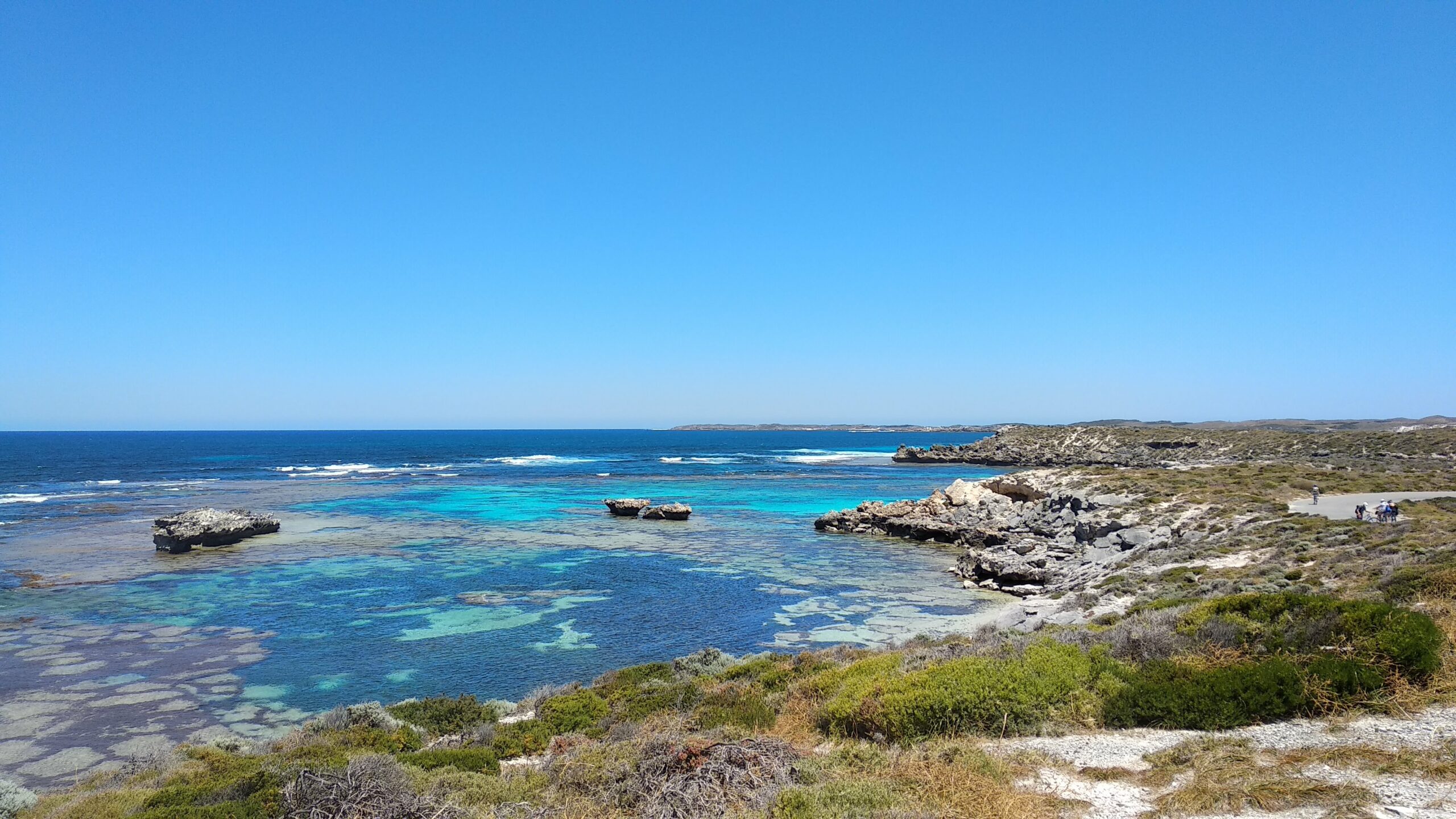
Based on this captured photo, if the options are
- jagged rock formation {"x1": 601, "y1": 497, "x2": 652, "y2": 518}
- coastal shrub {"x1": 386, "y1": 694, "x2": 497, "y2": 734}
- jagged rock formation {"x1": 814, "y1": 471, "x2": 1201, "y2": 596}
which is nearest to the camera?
coastal shrub {"x1": 386, "y1": 694, "x2": 497, "y2": 734}

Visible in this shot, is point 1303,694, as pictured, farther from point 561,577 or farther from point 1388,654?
point 561,577

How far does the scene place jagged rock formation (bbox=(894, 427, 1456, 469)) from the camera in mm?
57656

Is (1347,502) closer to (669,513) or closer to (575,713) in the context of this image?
(575,713)

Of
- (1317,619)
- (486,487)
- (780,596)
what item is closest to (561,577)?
(780,596)

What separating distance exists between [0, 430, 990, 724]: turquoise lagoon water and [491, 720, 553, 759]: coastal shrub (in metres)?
4.48

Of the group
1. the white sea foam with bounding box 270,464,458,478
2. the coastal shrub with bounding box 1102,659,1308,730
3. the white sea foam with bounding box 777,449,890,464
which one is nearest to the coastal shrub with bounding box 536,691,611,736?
the coastal shrub with bounding box 1102,659,1308,730

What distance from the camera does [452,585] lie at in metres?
26.7

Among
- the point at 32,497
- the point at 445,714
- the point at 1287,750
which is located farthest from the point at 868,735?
the point at 32,497

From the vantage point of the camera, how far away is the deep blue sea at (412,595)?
1692cm

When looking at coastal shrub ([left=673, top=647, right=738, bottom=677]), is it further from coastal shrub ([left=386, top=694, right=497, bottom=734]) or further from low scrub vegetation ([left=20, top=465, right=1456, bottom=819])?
coastal shrub ([left=386, top=694, right=497, bottom=734])

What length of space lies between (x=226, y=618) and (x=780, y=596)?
1715 cm

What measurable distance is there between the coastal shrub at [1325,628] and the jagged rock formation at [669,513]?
116ft

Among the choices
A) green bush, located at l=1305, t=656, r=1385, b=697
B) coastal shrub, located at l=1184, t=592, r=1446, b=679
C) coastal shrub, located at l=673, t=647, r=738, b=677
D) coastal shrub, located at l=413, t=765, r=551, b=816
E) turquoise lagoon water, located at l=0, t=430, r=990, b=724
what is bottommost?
turquoise lagoon water, located at l=0, t=430, r=990, b=724

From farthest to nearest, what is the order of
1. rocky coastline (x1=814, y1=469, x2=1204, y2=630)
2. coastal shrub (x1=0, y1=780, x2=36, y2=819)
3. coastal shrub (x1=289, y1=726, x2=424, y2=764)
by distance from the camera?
rocky coastline (x1=814, y1=469, x2=1204, y2=630), coastal shrub (x1=289, y1=726, x2=424, y2=764), coastal shrub (x1=0, y1=780, x2=36, y2=819)
